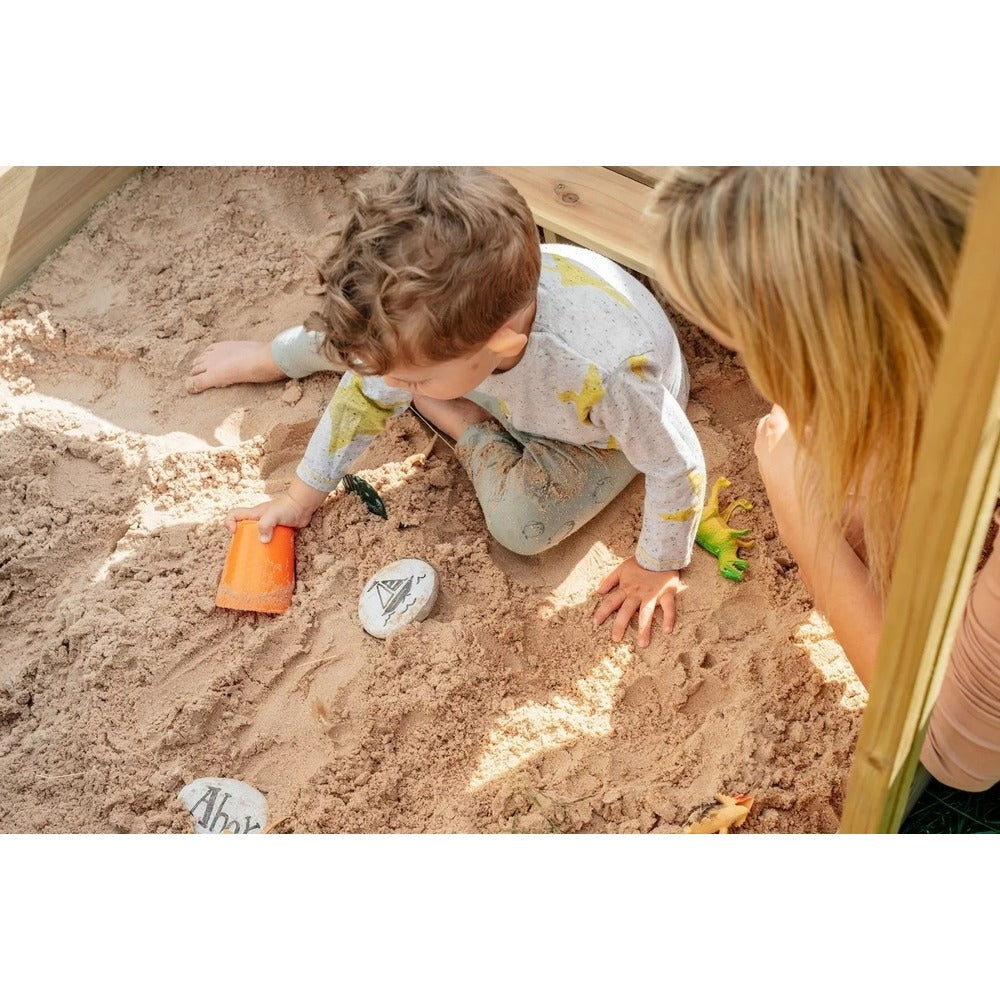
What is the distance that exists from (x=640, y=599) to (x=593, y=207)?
0.72 m

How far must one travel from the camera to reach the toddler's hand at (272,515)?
1834 millimetres

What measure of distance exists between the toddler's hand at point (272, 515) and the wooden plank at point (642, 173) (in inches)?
31.9

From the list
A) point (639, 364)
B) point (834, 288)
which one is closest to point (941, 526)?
point (834, 288)

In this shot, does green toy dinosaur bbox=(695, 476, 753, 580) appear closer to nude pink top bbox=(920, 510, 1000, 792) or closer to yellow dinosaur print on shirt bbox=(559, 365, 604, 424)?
yellow dinosaur print on shirt bbox=(559, 365, 604, 424)

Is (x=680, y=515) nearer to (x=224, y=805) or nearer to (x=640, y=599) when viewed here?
(x=640, y=599)

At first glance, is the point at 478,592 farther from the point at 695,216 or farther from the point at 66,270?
the point at 66,270

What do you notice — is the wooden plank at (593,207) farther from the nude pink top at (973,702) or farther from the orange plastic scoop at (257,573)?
the nude pink top at (973,702)

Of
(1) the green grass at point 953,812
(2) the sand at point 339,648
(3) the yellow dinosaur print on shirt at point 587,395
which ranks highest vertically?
(3) the yellow dinosaur print on shirt at point 587,395

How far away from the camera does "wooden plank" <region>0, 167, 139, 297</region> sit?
2141 mm

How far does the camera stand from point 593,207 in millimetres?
1968

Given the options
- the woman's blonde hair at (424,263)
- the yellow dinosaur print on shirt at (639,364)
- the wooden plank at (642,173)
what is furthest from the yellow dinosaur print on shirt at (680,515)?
the wooden plank at (642,173)

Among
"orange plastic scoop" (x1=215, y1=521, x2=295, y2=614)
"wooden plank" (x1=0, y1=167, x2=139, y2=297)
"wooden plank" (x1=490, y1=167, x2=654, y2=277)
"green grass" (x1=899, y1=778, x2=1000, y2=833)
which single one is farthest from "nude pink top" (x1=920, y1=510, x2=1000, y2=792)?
"wooden plank" (x1=0, y1=167, x2=139, y2=297)

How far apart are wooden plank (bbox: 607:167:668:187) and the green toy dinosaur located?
0.54 metres

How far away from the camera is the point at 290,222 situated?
2312 millimetres
